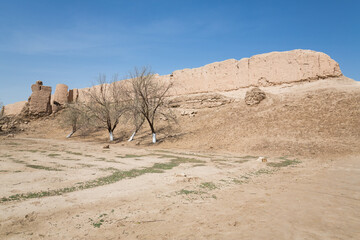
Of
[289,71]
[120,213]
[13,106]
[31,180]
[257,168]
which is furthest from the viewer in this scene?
[13,106]

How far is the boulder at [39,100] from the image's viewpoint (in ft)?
104

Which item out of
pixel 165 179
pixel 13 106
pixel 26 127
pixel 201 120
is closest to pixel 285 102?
pixel 201 120

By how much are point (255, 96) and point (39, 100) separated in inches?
1130

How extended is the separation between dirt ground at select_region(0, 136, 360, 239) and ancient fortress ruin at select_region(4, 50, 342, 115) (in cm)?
1435

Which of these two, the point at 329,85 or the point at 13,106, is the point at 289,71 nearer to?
the point at 329,85

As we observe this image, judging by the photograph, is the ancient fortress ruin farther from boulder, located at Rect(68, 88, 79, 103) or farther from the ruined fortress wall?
boulder, located at Rect(68, 88, 79, 103)

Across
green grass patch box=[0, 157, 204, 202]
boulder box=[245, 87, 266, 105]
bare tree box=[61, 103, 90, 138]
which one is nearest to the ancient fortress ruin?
boulder box=[245, 87, 266, 105]

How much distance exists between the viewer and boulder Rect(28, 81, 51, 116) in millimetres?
31766

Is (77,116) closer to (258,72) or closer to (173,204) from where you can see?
(258,72)

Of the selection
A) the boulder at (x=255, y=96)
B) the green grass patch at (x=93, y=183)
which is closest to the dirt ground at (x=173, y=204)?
the green grass patch at (x=93, y=183)

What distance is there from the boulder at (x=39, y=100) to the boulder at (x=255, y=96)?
27045 mm

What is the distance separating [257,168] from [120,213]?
652 cm

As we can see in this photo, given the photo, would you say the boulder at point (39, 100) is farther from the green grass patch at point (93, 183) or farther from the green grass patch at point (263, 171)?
the green grass patch at point (263, 171)

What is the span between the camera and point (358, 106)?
15453 millimetres
